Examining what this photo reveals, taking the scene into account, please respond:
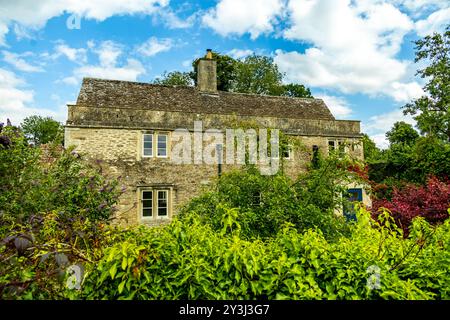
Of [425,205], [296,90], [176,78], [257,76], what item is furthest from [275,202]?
[296,90]

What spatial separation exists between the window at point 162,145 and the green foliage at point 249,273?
1312cm

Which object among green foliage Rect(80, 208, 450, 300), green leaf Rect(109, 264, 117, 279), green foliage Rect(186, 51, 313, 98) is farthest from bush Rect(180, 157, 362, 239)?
green foliage Rect(186, 51, 313, 98)

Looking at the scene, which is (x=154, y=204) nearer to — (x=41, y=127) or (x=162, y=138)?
(x=162, y=138)

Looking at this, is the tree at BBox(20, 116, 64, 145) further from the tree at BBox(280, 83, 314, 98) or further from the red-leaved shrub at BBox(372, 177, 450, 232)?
the red-leaved shrub at BBox(372, 177, 450, 232)

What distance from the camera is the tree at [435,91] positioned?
18.2 meters

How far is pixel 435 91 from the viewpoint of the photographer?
1930 centimetres

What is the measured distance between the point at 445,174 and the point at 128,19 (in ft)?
56.1

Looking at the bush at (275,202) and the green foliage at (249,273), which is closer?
the green foliage at (249,273)

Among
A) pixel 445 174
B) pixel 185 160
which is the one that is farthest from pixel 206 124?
pixel 445 174

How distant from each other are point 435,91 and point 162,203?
17423 mm

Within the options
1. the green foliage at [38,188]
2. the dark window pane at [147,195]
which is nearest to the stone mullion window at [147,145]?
the dark window pane at [147,195]

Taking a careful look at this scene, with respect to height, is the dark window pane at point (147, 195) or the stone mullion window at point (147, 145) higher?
the stone mullion window at point (147, 145)

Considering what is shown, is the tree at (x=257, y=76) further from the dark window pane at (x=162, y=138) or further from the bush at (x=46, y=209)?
the bush at (x=46, y=209)

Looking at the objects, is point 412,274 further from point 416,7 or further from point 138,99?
point 138,99
